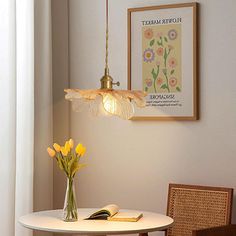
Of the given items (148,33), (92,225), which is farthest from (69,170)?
(148,33)

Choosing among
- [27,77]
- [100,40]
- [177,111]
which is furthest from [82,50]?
[177,111]

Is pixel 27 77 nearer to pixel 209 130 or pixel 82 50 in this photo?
pixel 82 50

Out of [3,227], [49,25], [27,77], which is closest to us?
[3,227]

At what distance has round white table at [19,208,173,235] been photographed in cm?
341

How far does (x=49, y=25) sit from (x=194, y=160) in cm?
145

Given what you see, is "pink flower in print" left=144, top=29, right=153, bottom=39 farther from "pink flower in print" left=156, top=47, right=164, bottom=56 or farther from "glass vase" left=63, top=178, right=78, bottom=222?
"glass vase" left=63, top=178, right=78, bottom=222

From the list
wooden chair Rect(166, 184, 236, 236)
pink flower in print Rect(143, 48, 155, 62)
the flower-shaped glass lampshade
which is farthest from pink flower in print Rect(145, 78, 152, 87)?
the flower-shaped glass lampshade

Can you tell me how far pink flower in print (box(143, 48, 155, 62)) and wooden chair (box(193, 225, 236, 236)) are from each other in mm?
1387

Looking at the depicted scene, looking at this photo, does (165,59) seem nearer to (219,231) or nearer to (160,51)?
(160,51)

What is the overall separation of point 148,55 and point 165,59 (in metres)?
0.13

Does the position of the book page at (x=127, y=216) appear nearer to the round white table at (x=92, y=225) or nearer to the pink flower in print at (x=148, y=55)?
the round white table at (x=92, y=225)

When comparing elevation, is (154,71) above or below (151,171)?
above

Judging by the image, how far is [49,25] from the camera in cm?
465

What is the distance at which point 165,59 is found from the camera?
445cm
